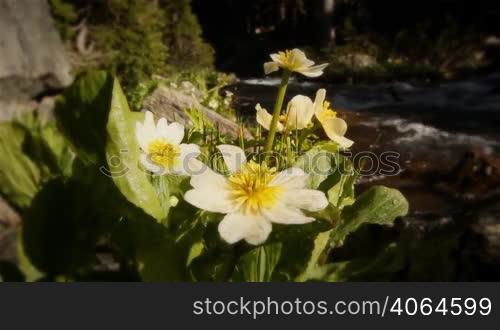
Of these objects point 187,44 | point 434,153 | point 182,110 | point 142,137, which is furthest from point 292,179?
point 187,44

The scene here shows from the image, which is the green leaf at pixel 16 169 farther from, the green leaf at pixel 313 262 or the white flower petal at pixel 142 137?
the green leaf at pixel 313 262

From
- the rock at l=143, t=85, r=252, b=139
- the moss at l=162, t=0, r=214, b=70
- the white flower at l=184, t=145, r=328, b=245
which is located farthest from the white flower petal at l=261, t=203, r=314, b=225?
the moss at l=162, t=0, r=214, b=70

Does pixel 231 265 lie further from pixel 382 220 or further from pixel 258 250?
pixel 382 220

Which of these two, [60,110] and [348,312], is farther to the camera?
[348,312]

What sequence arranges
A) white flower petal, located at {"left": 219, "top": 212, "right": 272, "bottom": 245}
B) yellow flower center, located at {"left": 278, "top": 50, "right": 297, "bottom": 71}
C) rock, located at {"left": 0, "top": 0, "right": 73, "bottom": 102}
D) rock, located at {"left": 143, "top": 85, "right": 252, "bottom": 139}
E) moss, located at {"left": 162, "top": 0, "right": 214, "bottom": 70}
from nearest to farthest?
white flower petal, located at {"left": 219, "top": 212, "right": 272, "bottom": 245} → yellow flower center, located at {"left": 278, "top": 50, "right": 297, "bottom": 71} → rock, located at {"left": 143, "top": 85, "right": 252, "bottom": 139} → rock, located at {"left": 0, "top": 0, "right": 73, "bottom": 102} → moss, located at {"left": 162, "top": 0, "right": 214, "bottom": 70}

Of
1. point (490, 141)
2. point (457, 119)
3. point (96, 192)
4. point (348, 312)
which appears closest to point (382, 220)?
point (348, 312)

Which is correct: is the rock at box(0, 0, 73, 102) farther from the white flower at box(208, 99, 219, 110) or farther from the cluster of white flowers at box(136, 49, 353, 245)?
the cluster of white flowers at box(136, 49, 353, 245)

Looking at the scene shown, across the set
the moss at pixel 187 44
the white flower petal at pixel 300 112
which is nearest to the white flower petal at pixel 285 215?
the white flower petal at pixel 300 112
